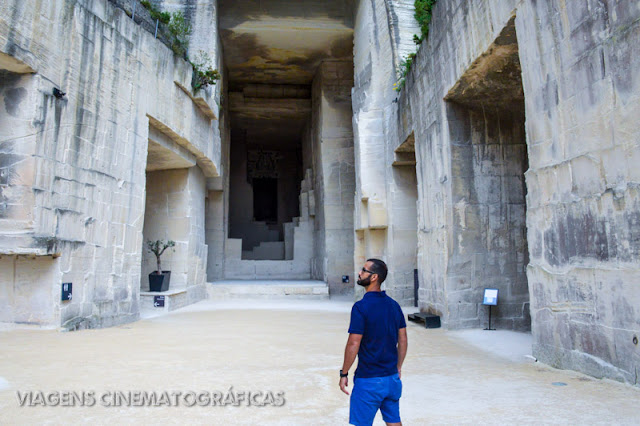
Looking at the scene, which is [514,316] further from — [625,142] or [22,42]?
[22,42]

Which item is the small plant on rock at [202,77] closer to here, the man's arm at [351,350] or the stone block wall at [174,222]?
the stone block wall at [174,222]

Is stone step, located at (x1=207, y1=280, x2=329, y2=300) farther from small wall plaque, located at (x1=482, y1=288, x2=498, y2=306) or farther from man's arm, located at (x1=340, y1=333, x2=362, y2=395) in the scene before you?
man's arm, located at (x1=340, y1=333, x2=362, y2=395)

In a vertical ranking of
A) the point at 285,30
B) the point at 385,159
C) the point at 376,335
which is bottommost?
the point at 376,335

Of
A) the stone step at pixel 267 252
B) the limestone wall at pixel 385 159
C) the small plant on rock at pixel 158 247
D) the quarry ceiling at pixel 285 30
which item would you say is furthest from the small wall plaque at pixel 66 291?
the stone step at pixel 267 252

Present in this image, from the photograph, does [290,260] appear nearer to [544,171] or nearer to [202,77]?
[202,77]

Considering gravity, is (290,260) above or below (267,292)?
above

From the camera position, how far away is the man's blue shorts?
2.46 metres

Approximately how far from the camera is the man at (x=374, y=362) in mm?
2484

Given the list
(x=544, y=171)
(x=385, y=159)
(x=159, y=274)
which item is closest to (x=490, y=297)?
(x=544, y=171)

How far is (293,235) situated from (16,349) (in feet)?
46.3

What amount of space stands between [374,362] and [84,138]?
Answer: 21.7ft

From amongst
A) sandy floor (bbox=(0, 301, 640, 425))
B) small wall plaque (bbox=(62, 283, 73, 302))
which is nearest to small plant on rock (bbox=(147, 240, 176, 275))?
sandy floor (bbox=(0, 301, 640, 425))

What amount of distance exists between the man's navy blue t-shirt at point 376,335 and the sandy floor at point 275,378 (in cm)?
95

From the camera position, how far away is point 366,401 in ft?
8.14
